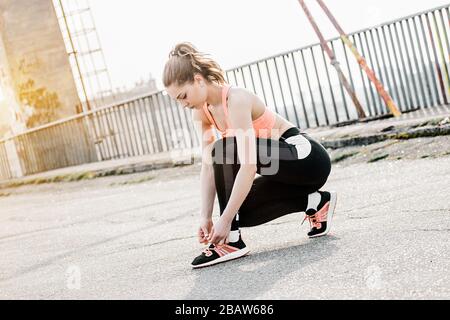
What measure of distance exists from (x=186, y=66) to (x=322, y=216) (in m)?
0.98

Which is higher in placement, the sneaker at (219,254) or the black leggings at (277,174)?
the black leggings at (277,174)

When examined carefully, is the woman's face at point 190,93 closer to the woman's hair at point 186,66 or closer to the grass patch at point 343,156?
the woman's hair at point 186,66

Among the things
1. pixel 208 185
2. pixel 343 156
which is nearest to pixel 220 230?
pixel 208 185

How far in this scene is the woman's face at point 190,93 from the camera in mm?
3193

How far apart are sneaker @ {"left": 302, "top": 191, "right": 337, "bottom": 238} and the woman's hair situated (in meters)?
0.77

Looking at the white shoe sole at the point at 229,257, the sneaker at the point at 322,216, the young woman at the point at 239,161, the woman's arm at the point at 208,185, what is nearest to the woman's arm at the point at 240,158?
the young woman at the point at 239,161

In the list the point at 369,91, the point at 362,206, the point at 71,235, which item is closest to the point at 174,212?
the point at 71,235

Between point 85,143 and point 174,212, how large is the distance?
27.9 ft

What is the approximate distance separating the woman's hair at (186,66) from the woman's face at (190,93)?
19 mm

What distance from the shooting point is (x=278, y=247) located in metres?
3.44

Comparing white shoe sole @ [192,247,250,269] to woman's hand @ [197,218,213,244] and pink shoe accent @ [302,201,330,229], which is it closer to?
woman's hand @ [197,218,213,244]

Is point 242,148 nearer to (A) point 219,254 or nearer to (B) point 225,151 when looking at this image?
(B) point 225,151

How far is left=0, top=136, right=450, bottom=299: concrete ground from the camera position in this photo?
2.61 m

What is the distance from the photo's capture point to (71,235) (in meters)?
5.31
